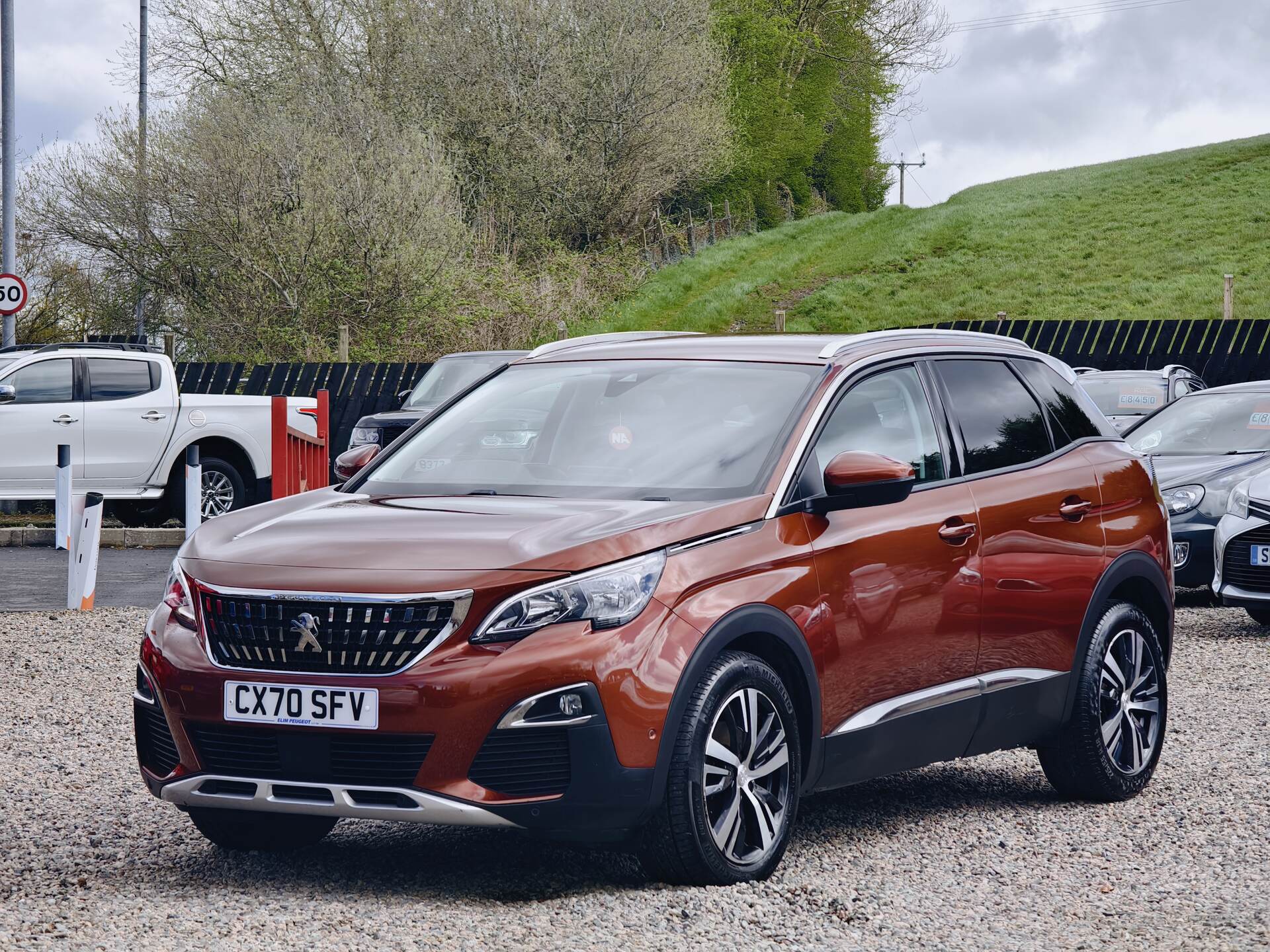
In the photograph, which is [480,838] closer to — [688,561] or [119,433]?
[688,561]

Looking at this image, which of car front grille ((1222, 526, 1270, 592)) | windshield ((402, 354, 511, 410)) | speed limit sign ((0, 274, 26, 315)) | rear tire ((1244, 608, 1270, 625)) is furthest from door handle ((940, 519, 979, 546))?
speed limit sign ((0, 274, 26, 315))

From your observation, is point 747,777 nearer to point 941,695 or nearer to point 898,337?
point 941,695

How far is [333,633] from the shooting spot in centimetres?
467

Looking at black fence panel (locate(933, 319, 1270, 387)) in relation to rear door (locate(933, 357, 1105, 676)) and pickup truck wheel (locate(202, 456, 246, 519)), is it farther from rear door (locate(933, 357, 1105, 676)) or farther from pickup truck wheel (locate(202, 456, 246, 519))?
rear door (locate(933, 357, 1105, 676))

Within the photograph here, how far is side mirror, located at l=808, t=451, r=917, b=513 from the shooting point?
5.25 metres

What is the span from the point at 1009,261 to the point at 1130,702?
156 ft

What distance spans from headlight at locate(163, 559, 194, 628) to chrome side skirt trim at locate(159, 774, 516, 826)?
0.46 metres

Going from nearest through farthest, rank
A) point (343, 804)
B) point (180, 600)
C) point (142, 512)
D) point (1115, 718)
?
1. point (343, 804)
2. point (180, 600)
3. point (1115, 718)
4. point (142, 512)

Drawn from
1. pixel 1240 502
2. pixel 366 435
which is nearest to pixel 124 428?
pixel 366 435

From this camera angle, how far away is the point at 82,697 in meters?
8.86

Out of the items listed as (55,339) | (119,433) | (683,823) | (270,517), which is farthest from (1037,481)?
(55,339)

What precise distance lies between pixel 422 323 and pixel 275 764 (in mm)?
26132

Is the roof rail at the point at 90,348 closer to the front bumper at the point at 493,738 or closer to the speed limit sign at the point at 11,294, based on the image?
the speed limit sign at the point at 11,294

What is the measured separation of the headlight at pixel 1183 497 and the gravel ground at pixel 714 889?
5.80m
